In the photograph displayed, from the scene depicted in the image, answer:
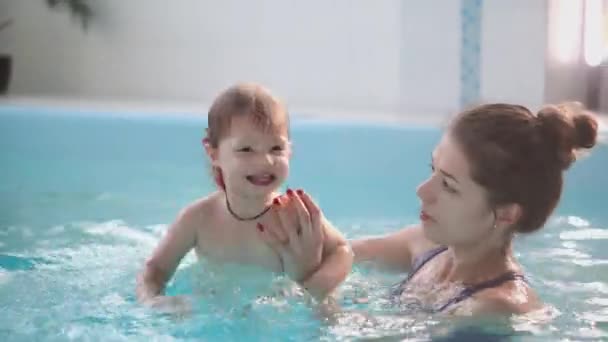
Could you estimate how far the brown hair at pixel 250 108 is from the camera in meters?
1.97

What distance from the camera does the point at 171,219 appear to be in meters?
3.20

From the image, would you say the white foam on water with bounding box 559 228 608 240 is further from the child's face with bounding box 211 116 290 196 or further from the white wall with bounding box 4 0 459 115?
the white wall with bounding box 4 0 459 115

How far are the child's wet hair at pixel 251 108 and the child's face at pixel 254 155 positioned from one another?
0.01 meters

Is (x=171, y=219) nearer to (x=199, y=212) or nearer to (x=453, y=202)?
(x=199, y=212)

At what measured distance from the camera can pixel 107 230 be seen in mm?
2973

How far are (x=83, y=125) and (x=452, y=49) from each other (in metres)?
1.75

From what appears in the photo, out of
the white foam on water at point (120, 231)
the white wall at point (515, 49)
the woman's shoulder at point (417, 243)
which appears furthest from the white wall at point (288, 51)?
the woman's shoulder at point (417, 243)

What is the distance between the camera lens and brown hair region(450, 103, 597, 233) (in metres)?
1.68

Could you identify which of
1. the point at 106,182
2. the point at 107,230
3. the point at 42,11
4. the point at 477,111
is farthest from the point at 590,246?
the point at 42,11

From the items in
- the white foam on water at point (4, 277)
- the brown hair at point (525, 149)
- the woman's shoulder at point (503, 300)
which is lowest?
the white foam on water at point (4, 277)

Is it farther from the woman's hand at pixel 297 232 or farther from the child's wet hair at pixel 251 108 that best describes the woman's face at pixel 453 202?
the child's wet hair at pixel 251 108

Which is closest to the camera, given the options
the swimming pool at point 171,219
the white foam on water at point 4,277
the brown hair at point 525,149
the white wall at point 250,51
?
the brown hair at point 525,149

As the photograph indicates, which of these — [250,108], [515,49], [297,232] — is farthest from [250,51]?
[297,232]

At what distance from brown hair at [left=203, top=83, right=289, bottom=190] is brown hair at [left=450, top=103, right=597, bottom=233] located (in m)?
0.41
